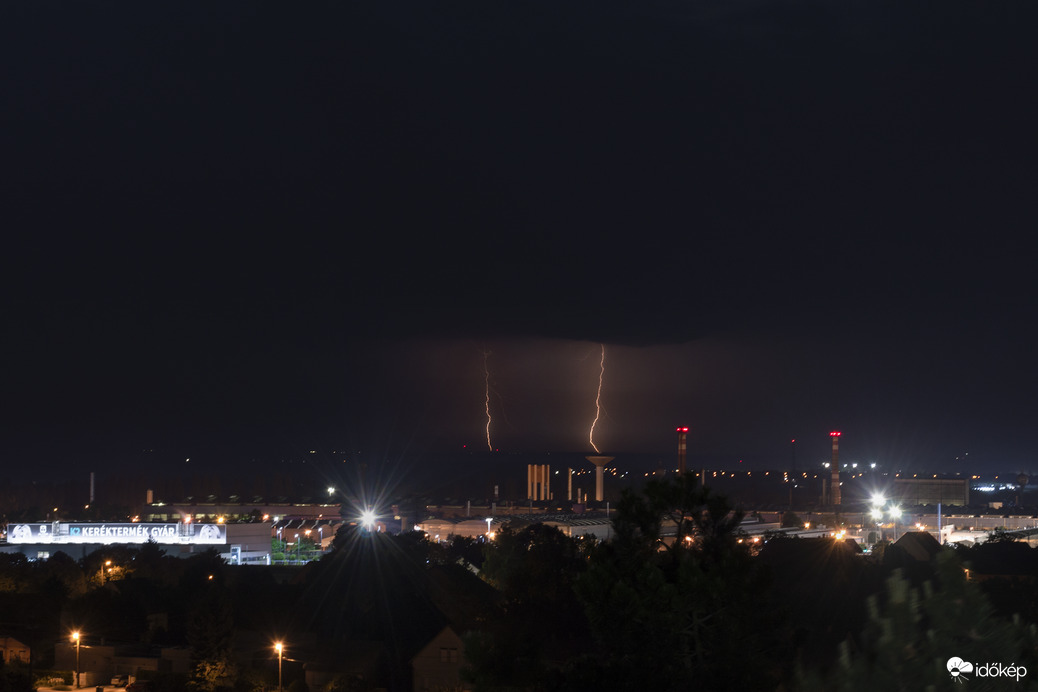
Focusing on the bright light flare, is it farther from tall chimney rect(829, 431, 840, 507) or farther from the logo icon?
the logo icon

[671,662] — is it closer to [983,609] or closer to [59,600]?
[983,609]

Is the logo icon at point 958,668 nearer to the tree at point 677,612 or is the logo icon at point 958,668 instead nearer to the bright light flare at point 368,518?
the tree at point 677,612

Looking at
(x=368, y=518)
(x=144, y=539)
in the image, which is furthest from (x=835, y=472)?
(x=144, y=539)

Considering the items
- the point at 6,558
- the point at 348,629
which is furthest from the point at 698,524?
the point at 6,558

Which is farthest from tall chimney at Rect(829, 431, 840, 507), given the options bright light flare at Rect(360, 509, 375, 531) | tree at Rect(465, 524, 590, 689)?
tree at Rect(465, 524, 590, 689)

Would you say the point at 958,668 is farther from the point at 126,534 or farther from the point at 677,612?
the point at 126,534
